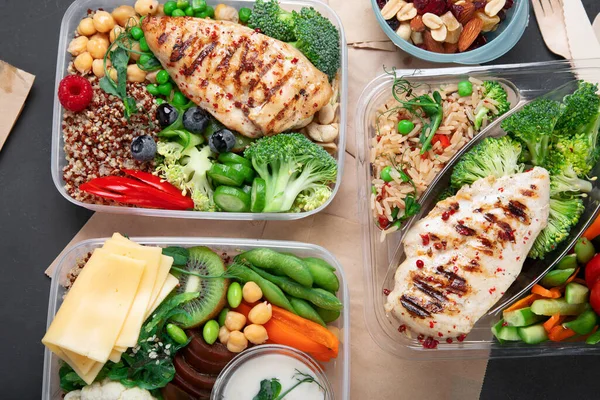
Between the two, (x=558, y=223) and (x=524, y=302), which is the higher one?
(x=558, y=223)

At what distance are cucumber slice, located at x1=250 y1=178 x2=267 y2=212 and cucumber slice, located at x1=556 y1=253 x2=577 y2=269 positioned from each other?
4.33ft

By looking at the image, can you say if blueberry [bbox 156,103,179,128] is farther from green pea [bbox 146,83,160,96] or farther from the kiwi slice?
the kiwi slice

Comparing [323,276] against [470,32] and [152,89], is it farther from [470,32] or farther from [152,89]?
[470,32]

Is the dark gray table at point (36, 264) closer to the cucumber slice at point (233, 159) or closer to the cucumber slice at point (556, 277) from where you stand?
the cucumber slice at point (556, 277)

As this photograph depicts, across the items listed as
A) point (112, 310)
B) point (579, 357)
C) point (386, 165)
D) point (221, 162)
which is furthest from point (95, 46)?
point (579, 357)

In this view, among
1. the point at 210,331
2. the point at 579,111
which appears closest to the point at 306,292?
the point at 210,331

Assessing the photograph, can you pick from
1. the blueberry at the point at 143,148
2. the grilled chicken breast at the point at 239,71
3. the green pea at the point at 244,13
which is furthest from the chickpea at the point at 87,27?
the green pea at the point at 244,13

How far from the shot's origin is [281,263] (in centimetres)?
255

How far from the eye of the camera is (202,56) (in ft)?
8.63

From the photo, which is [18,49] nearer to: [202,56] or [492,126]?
[202,56]

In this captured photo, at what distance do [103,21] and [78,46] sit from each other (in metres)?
0.16

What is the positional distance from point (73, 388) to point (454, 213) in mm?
1769

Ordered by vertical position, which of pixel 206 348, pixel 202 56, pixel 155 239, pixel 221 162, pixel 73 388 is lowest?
pixel 73 388

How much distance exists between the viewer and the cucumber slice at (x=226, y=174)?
2.64 meters
